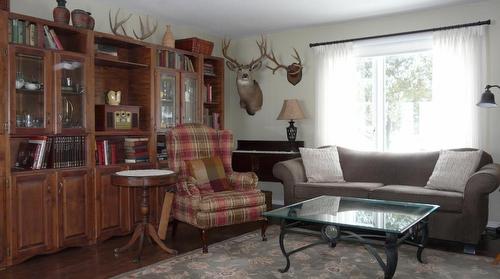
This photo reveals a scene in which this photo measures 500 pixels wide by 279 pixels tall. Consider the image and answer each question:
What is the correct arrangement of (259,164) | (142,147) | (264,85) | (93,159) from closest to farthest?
(93,159), (142,147), (259,164), (264,85)

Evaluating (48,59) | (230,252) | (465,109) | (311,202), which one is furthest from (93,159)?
(465,109)

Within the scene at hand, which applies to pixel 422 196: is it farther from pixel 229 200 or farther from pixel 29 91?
pixel 29 91

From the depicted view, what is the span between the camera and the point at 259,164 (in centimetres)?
555

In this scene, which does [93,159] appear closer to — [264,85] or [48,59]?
[48,59]

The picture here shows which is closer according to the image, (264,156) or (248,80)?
(264,156)

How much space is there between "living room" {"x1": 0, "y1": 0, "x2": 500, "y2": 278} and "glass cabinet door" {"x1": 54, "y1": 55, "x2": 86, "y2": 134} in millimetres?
13

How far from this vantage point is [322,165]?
4801 mm

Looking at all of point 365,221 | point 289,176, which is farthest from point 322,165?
point 365,221

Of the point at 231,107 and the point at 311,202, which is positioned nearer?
the point at 311,202

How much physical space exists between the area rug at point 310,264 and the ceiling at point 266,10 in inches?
95.5

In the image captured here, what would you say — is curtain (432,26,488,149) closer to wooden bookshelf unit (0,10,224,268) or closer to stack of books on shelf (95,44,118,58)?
wooden bookshelf unit (0,10,224,268)

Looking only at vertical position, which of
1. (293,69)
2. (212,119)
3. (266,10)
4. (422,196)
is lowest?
(422,196)

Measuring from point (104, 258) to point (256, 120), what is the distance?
3.17 meters

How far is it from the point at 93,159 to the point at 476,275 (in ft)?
10.3
